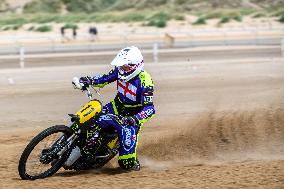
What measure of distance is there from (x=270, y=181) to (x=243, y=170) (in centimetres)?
76

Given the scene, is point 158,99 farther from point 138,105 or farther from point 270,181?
point 270,181

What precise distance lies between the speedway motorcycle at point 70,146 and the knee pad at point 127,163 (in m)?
0.21

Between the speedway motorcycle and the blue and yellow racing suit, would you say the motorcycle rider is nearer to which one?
the blue and yellow racing suit

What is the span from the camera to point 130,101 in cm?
826

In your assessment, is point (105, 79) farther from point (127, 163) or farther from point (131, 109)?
point (127, 163)

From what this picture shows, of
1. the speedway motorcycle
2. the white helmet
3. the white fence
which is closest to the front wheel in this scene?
the speedway motorcycle

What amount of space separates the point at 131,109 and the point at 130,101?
0.41 ft

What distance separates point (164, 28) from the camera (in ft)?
203

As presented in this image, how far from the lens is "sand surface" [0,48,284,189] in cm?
754

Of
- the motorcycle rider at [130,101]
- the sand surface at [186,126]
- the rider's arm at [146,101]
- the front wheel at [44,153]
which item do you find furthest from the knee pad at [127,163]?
the front wheel at [44,153]

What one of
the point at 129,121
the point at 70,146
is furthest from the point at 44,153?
the point at 129,121

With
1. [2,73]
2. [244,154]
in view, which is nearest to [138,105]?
[244,154]

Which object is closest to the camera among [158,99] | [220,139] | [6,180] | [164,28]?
[6,180]

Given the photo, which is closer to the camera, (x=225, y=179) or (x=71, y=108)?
(x=225, y=179)
